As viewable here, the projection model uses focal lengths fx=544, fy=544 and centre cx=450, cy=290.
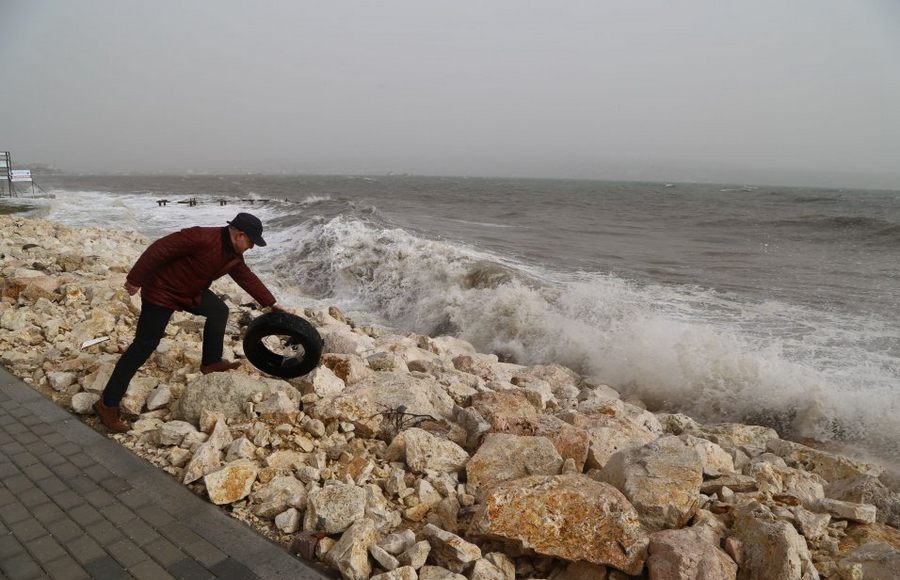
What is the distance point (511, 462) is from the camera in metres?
3.53

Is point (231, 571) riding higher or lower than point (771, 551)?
lower

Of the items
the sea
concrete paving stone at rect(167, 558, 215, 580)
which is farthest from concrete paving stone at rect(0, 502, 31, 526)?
the sea

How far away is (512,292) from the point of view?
10375mm

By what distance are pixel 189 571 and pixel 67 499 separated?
112 cm

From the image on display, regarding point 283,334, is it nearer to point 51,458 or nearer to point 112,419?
point 112,419

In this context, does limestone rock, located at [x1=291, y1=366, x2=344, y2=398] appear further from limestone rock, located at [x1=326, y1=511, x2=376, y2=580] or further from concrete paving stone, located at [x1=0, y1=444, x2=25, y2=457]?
concrete paving stone, located at [x1=0, y1=444, x2=25, y2=457]

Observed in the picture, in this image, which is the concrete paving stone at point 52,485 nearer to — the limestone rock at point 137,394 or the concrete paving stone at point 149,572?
the limestone rock at point 137,394

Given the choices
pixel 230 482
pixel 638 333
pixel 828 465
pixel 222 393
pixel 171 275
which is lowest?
pixel 828 465

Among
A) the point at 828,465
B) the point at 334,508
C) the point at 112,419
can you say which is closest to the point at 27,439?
the point at 112,419

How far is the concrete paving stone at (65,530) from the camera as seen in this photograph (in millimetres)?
2900

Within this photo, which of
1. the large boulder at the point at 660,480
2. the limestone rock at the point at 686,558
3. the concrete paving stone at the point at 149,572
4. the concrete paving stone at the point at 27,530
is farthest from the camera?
the large boulder at the point at 660,480

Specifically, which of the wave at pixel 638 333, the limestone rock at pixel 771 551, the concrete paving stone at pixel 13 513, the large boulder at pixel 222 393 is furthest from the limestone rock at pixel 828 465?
the concrete paving stone at pixel 13 513

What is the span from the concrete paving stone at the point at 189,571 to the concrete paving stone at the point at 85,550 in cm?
41

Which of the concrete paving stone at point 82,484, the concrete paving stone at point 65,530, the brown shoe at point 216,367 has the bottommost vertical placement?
the concrete paving stone at point 65,530
